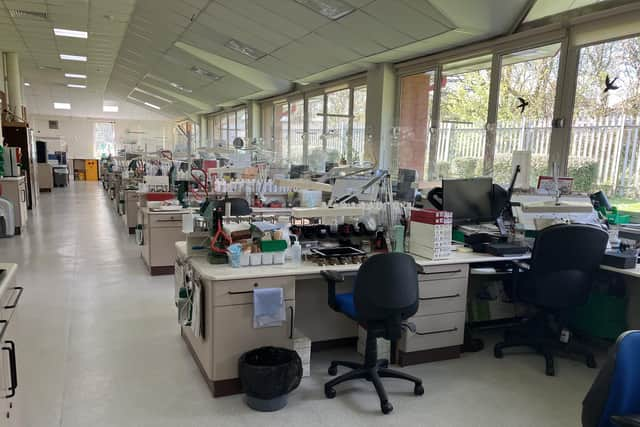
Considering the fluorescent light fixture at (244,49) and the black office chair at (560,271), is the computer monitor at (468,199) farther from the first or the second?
the fluorescent light fixture at (244,49)

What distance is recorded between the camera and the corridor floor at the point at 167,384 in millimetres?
2455

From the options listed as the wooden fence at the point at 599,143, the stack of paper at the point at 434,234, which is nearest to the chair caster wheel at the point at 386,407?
the stack of paper at the point at 434,234

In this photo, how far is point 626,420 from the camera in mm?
1305

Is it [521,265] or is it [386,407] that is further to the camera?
[521,265]

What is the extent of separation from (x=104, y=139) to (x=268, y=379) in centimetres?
2135

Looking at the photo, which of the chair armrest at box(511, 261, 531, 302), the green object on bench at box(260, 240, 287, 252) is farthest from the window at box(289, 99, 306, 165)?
the green object on bench at box(260, 240, 287, 252)

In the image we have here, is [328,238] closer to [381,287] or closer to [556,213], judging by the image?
[381,287]

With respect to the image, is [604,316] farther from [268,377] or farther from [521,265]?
[268,377]

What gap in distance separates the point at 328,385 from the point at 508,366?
1367 millimetres

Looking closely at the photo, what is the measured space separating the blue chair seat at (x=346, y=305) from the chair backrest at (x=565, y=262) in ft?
4.16

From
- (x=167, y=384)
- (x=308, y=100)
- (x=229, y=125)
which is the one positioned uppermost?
(x=308, y=100)

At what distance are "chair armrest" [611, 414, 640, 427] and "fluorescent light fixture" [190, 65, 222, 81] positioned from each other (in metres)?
10.8

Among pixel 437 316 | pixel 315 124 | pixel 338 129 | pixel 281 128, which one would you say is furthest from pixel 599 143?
pixel 281 128

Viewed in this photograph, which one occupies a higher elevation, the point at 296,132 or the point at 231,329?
the point at 296,132
